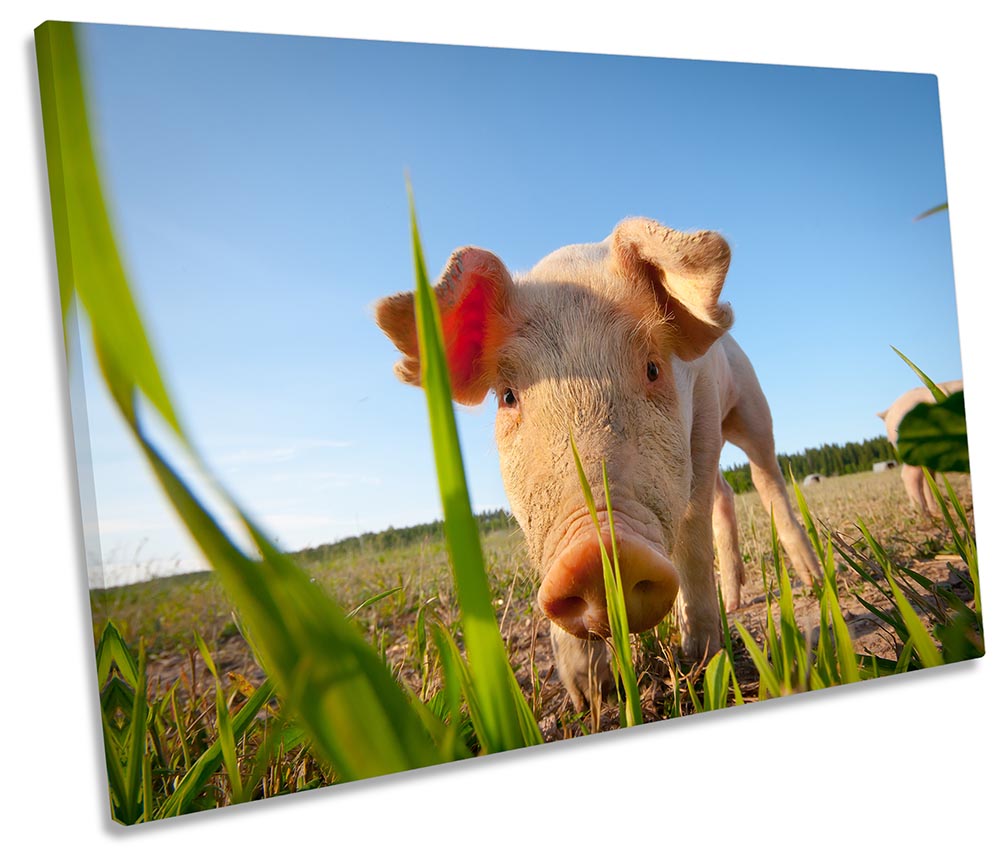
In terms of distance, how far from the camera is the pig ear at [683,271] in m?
1.69

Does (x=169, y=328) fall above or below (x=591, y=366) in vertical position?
above

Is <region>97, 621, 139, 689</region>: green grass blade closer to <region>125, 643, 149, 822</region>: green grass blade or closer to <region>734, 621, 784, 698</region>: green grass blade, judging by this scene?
<region>125, 643, 149, 822</region>: green grass blade

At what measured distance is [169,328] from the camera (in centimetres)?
144

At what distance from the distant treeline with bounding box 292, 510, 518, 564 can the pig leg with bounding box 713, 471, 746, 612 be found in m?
0.70

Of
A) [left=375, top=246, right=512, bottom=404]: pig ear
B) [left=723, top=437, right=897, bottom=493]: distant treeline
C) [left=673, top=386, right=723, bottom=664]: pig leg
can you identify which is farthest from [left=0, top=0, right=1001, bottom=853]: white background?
[left=375, top=246, right=512, bottom=404]: pig ear

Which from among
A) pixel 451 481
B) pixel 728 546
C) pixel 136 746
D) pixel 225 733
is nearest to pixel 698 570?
pixel 728 546

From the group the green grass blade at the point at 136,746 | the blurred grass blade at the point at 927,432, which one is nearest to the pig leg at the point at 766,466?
the blurred grass blade at the point at 927,432

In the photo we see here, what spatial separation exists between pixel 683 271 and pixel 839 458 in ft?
2.77

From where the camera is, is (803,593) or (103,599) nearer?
(103,599)

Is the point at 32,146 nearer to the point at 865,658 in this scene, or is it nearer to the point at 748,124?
the point at 748,124

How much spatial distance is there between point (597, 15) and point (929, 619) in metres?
1.73

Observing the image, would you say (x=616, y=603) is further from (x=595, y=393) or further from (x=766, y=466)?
(x=766, y=466)

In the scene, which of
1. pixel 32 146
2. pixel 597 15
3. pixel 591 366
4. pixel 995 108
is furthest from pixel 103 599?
pixel 995 108

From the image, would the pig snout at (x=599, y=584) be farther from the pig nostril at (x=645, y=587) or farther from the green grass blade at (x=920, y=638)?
the green grass blade at (x=920, y=638)
